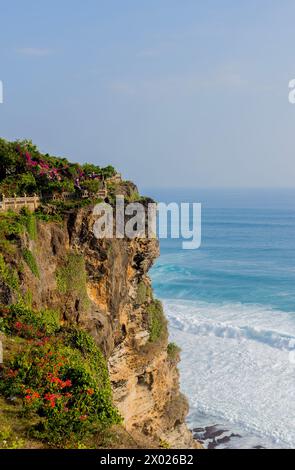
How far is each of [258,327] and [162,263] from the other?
1146 inches

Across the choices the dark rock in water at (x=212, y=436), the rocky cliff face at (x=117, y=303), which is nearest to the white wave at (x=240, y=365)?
the dark rock in water at (x=212, y=436)

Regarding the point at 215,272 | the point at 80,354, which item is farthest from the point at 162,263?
the point at 80,354

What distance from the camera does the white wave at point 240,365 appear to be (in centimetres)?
2667

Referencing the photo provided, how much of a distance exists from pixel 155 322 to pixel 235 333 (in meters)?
18.4

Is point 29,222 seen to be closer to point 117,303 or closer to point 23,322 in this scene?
point 23,322

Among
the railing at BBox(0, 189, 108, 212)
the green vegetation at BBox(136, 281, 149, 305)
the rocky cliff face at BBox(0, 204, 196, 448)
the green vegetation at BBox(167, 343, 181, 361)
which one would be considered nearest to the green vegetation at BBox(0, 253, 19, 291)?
the rocky cliff face at BBox(0, 204, 196, 448)

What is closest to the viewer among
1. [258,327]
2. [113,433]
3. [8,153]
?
[113,433]

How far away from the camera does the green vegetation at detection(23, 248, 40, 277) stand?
1453 centimetres

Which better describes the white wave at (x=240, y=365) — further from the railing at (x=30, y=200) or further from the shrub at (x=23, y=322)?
the shrub at (x=23, y=322)

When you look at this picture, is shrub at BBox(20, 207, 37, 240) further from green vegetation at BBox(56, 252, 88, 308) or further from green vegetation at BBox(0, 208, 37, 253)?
green vegetation at BBox(56, 252, 88, 308)

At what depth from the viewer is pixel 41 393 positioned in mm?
10125

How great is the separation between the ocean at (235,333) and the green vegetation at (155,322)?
7.23m

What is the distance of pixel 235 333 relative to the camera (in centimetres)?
3888
